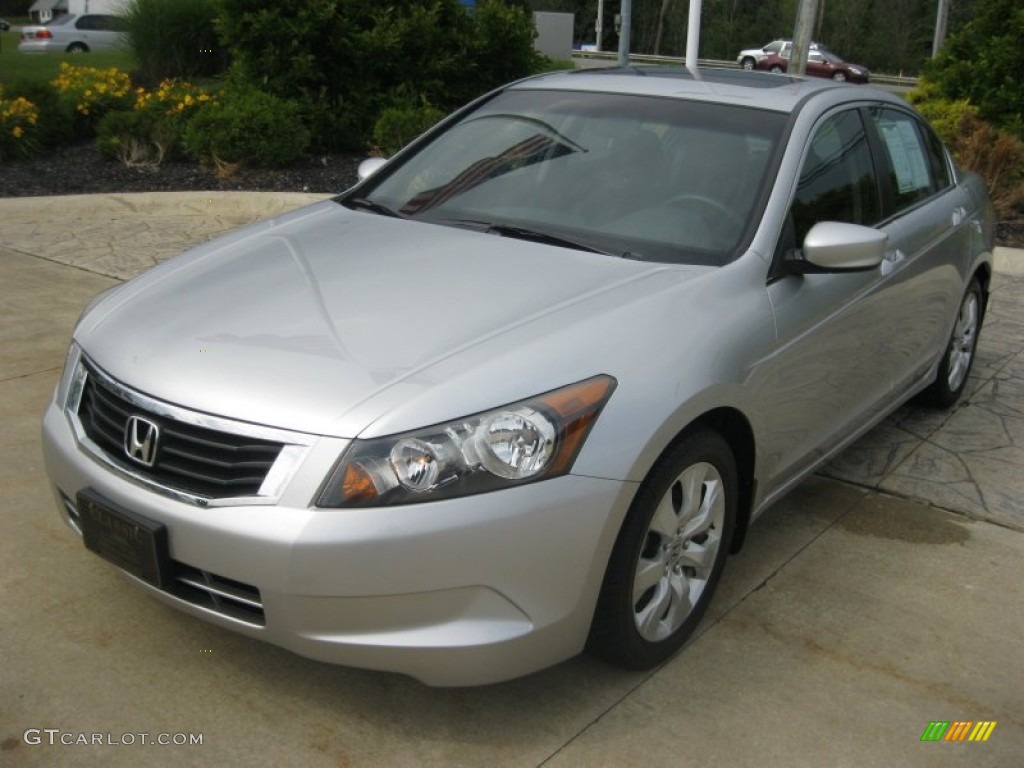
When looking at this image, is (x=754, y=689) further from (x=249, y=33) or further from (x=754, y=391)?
(x=249, y=33)

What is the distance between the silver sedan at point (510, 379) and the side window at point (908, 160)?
11 centimetres

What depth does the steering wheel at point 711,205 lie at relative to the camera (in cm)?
350

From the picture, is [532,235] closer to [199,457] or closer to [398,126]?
[199,457]

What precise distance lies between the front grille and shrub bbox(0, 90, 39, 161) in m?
8.90

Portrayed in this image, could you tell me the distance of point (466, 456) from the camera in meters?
2.51

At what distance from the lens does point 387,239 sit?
359 cm

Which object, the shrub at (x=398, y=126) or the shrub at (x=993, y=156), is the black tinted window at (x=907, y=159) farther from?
the shrub at (x=398, y=126)

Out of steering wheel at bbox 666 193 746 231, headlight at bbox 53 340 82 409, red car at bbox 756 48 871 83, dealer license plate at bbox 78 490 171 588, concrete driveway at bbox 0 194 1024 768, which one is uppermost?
steering wheel at bbox 666 193 746 231

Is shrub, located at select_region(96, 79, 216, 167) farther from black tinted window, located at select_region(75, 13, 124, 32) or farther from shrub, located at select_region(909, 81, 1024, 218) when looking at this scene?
black tinted window, located at select_region(75, 13, 124, 32)

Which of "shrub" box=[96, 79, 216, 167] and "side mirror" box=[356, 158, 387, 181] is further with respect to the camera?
"shrub" box=[96, 79, 216, 167]

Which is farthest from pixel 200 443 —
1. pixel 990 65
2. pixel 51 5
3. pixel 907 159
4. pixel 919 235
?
pixel 51 5

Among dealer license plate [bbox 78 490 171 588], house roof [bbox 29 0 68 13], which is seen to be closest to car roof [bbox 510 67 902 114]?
dealer license plate [bbox 78 490 171 588]

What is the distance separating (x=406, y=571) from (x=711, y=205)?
5.74ft

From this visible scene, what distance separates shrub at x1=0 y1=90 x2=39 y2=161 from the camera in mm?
10469
